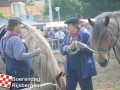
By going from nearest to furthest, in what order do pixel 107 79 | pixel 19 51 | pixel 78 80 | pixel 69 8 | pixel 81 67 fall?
pixel 19 51, pixel 81 67, pixel 78 80, pixel 107 79, pixel 69 8

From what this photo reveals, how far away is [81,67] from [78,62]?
117 millimetres

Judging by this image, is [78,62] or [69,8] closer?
[78,62]

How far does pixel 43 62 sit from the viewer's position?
6258 mm

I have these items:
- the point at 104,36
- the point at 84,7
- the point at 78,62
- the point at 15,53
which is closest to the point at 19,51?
the point at 15,53

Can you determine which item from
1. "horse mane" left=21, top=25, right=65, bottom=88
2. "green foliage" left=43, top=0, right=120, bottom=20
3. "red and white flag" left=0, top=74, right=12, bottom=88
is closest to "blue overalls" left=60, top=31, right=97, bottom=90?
"horse mane" left=21, top=25, right=65, bottom=88

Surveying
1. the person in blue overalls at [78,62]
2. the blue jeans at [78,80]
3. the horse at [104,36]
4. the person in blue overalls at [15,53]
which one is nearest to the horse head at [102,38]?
the horse at [104,36]

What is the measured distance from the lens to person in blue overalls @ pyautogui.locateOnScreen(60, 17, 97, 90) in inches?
Answer: 214

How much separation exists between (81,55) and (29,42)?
1552 mm

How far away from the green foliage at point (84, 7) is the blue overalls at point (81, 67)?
2927 cm

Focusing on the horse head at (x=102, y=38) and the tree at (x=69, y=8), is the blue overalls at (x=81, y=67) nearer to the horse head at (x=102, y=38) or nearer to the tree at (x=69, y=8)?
the horse head at (x=102, y=38)

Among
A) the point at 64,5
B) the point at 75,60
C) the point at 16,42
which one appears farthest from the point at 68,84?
the point at 64,5

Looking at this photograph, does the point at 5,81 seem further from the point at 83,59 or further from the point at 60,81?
the point at 83,59

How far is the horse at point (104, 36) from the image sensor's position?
17.3 ft

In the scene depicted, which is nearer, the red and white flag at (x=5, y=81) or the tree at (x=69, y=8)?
the red and white flag at (x=5, y=81)
